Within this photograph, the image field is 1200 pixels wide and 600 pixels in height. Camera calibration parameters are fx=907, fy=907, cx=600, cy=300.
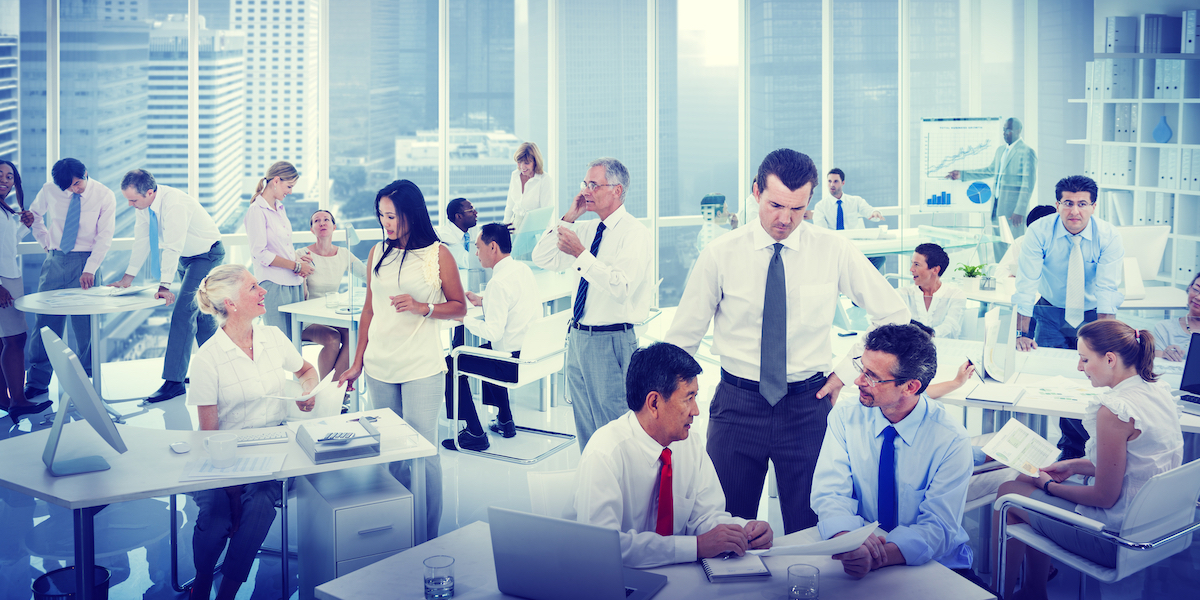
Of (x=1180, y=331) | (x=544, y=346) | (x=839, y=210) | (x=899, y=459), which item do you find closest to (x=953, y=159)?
(x=839, y=210)

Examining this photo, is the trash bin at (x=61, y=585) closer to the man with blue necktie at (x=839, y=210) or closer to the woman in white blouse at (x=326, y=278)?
the woman in white blouse at (x=326, y=278)

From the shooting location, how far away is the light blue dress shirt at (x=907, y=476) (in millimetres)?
2428

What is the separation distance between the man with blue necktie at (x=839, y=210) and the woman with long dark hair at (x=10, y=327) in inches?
247

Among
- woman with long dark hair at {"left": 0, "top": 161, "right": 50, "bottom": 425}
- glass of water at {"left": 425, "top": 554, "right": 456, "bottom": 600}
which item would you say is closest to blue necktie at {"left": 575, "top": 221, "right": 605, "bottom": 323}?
glass of water at {"left": 425, "top": 554, "right": 456, "bottom": 600}

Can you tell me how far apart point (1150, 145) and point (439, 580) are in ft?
26.2

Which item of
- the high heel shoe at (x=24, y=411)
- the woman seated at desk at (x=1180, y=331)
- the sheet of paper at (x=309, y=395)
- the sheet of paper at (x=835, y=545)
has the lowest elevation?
the high heel shoe at (x=24, y=411)

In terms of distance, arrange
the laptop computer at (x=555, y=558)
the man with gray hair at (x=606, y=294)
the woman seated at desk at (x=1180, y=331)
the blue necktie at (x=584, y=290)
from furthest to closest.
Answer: the woman seated at desk at (x=1180, y=331) → the blue necktie at (x=584, y=290) → the man with gray hair at (x=606, y=294) → the laptop computer at (x=555, y=558)

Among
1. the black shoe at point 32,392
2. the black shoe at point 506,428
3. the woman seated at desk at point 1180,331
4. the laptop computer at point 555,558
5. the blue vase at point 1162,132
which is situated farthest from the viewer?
the blue vase at point 1162,132

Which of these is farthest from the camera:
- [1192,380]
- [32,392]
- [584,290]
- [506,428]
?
[32,392]

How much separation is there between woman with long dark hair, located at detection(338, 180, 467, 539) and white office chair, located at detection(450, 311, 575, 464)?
3.58ft

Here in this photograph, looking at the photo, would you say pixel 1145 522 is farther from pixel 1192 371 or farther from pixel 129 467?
pixel 129 467

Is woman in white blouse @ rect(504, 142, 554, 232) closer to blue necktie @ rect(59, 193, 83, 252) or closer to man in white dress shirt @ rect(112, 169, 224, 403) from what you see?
man in white dress shirt @ rect(112, 169, 224, 403)

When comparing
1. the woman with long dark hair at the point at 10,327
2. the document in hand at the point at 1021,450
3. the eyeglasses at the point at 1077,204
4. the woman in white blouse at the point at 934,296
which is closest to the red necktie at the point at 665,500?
the document in hand at the point at 1021,450

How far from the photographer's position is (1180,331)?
171 inches
